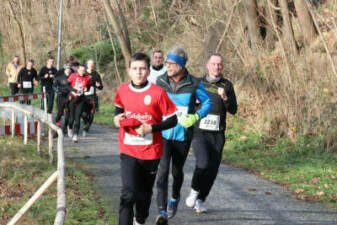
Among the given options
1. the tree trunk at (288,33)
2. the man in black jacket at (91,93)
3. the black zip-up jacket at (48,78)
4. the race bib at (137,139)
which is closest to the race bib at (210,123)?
the race bib at (137,139)

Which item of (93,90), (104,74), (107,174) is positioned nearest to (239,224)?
(107,174)

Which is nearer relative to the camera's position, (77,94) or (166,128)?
(166,128)

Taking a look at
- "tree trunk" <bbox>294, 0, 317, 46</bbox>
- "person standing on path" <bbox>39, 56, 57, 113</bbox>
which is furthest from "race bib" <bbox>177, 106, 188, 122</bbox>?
"person standing on path" <bbox>39, 56, 57, 113</bbox>

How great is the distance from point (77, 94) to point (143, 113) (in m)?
8.52

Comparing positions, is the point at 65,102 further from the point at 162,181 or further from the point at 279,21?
the point at 162,181

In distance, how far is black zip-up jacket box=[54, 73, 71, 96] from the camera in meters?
14.6

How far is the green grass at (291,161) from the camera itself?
8893 millimetres

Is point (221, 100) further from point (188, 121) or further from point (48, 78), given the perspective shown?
point (48, 78)

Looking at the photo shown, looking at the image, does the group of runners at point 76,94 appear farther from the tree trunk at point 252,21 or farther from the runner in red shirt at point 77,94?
the tree trunk at point 252,21

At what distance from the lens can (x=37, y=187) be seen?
837cm

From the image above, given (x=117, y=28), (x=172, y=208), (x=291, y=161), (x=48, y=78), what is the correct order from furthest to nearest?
(x=117, y=28) → (x=48, y=78) → (x=291, y=161) → (x=172, y=208)

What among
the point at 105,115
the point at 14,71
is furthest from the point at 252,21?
the point at 105,115

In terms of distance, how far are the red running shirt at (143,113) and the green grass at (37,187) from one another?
1502 millimetres

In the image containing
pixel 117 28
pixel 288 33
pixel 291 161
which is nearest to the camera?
pixel 291 161
